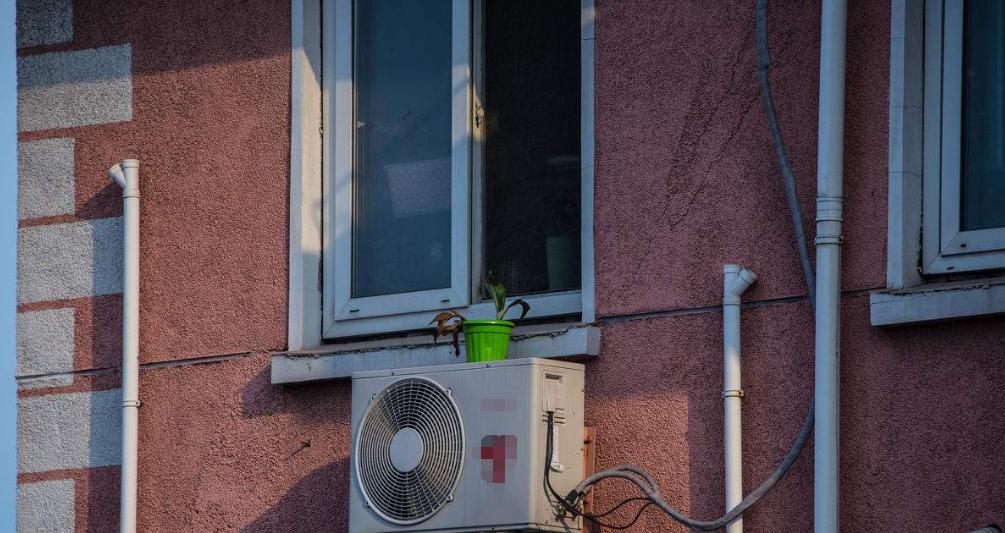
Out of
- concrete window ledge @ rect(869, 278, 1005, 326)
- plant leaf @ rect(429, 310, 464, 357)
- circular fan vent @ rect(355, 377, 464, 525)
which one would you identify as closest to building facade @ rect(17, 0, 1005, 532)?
concrete window ledge @ rect(869, 278, 1005, 326)

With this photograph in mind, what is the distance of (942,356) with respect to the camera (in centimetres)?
553

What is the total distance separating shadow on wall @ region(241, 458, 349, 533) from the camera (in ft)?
21.5

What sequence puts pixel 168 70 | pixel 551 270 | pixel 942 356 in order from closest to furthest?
pixel 942 356 < pixel 551 270 < pixel 168 70

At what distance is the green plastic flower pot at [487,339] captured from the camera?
610cm

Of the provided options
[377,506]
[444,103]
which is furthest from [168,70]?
[377,506]

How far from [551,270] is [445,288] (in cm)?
43

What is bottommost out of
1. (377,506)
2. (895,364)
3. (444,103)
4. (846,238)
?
(377,506)

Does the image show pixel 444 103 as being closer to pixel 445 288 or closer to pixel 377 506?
pixel 445 288

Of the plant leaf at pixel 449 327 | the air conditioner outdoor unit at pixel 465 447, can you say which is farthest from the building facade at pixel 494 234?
the air conditioner outdoor unit at pixel 465 447

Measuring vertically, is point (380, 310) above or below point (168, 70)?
below

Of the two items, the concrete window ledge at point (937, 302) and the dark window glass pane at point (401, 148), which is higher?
the dark window glass pane at point (401, 148)

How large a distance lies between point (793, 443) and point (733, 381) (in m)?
0.28

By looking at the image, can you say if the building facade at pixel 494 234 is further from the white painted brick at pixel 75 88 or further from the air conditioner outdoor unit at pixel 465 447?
the air conditioner outdoor unit at pixel 465 447

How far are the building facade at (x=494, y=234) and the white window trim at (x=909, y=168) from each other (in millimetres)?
11
